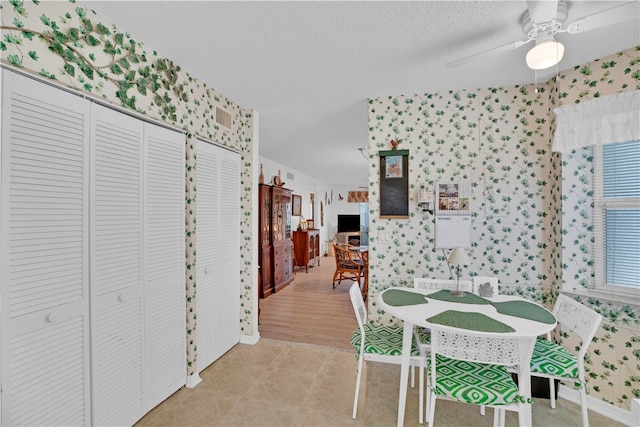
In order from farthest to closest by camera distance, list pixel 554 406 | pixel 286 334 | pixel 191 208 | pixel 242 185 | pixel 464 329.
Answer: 1. pixel 286 334
2. pixel 242 185
3. pixel 191 208
4. pixel 554 406
5. pixel 464 329

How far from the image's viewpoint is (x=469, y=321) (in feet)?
5.70

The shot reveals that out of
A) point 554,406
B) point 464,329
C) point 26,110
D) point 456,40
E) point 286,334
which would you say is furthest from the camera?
point 286,334

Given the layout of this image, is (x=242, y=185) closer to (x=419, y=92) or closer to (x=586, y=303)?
(x=419, y=92)

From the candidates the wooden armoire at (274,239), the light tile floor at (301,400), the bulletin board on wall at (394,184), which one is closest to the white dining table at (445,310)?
the light tile floor at (301,400)

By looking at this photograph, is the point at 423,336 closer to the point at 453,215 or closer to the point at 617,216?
the point at 453,215

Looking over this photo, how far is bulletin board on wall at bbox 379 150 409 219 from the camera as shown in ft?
9.39

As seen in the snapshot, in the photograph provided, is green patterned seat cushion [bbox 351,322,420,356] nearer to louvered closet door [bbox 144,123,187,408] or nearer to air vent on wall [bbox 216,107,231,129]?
louvered closet door [bbox 144,123,187,408]

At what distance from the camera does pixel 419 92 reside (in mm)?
2760

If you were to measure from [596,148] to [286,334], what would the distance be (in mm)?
3353

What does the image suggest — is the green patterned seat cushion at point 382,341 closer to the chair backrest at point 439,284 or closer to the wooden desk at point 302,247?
the chair backrest at point 439,284

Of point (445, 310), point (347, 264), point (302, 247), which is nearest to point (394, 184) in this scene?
point (445, 310)

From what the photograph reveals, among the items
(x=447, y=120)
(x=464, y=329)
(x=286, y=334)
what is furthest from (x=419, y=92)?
(x=286, y=334)

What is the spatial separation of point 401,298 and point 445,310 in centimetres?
34

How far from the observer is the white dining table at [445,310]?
161cm
